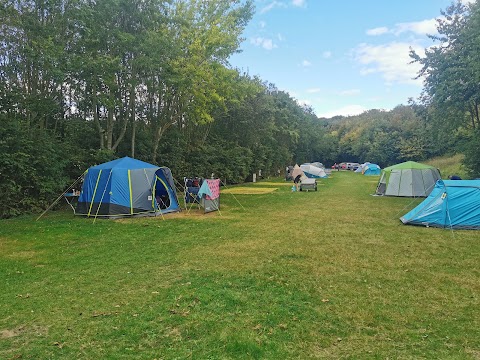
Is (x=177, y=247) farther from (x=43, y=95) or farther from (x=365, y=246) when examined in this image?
(x=43, y=95)

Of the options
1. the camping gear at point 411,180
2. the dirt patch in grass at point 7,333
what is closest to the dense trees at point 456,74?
the camping gear at point 411,180

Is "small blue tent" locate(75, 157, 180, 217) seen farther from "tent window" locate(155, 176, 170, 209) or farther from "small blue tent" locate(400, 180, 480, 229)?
"small blue tent" locate(400, 180, 480, 229)

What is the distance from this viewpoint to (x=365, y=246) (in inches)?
296

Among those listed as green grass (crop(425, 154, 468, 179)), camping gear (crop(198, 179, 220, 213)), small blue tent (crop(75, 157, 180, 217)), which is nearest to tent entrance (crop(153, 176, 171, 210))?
small blue tent (crop(75, 157, 180, 217))

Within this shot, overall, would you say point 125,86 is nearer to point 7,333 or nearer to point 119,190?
point 119,190

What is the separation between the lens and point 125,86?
14.3 meters

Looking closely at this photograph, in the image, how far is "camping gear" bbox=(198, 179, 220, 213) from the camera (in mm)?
12039

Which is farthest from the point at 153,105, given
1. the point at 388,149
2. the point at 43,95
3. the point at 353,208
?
the point at 388,149

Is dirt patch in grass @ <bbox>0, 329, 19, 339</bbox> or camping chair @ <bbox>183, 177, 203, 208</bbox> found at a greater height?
camping chair @ <bbox>183, 177, 203, 208</bbox>

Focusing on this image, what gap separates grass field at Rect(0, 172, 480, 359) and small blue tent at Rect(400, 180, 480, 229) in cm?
51

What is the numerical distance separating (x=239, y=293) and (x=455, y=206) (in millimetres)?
7119

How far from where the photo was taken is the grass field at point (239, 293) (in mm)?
3525

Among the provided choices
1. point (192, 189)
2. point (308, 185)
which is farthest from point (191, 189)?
point (308, 185)

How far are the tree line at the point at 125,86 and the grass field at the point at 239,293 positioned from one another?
403 cm
